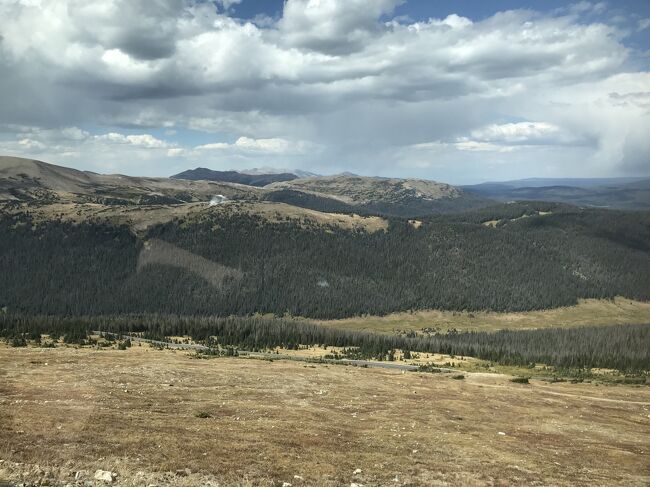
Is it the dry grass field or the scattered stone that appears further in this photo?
the dry grass field

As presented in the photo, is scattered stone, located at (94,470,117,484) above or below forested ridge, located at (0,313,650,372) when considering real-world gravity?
above

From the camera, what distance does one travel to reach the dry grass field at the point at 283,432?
28.7 m

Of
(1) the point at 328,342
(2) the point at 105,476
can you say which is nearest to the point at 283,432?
(2) the point at 105,476

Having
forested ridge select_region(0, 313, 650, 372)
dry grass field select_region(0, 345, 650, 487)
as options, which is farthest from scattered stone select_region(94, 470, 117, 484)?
forested ridge select_region(0, 313, 650, 372)

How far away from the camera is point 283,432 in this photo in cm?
3841

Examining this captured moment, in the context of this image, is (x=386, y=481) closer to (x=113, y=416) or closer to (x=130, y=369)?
(x=113, y=416)

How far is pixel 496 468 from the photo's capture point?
3369 centimetres

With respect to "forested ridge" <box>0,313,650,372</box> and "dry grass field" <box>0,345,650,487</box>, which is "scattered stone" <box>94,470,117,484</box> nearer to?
"dry grass field" <box>0,345,650,487</box>

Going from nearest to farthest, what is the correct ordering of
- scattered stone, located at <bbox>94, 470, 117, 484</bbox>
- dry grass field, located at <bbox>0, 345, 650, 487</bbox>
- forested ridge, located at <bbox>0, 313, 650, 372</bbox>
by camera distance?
scattered stone, located at <bbox>94, 470, 117, 484</bbox> < dry grass field, located at <bbox>0, 345, 650, 487</bbox> < forested ridge, located at <bbox>0, 313, 650, 372</bbox>

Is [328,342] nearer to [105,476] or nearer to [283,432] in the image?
[283,432]

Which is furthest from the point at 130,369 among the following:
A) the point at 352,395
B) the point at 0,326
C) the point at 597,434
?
the point at 0,326

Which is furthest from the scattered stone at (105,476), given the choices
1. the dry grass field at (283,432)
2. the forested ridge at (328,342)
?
the forested ridge at (328,342)

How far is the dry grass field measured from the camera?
94.3ft

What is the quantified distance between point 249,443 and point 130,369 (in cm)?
3601
